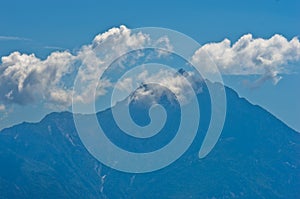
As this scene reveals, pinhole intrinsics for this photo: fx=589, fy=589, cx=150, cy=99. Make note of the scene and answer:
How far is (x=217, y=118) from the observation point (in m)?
36.1

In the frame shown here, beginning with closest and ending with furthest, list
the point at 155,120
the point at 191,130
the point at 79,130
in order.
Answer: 1. the point at 79,130
2. the point at 191,130
3. the point at 155,120

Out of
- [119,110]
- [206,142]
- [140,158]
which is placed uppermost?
[119,110]

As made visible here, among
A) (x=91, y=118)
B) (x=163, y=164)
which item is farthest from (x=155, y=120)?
(x=91, y=118)

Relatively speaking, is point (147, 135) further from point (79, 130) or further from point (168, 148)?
point (79, 130)

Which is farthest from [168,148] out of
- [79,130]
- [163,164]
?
[79,130]

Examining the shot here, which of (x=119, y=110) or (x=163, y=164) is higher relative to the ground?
(x=119, y=110)

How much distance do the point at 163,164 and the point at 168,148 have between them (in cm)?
167

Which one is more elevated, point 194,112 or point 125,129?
point 125,129

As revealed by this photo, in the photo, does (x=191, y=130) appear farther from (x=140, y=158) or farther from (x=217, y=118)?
(x=140, y=158)

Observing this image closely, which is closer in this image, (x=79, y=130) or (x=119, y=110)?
(x=79, y=130)

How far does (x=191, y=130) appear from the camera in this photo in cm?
3425

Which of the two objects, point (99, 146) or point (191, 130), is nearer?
point (191, 130)

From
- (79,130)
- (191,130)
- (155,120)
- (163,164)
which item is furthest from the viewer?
(155,120)

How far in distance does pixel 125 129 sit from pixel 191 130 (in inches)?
160
